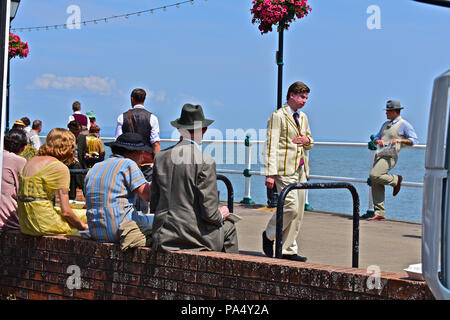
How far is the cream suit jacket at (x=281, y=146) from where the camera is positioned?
27.0 ft

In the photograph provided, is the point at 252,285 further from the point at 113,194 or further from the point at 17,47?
the point at 17,47

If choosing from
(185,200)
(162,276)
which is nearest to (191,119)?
(185,200)

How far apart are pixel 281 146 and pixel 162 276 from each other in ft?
8.88

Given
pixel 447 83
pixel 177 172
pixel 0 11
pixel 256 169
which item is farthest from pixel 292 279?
pixel 256 169

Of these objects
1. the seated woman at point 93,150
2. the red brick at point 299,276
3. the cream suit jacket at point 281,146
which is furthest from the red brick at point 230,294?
the seated woman at point 93,150

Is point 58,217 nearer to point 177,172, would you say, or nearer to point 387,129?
point 177,172

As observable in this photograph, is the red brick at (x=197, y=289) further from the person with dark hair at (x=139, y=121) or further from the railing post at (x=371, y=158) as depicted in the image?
the railing post at (x=371, y=158)

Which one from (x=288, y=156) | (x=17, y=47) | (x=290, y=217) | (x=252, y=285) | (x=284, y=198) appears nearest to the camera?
(x=252, y=285)

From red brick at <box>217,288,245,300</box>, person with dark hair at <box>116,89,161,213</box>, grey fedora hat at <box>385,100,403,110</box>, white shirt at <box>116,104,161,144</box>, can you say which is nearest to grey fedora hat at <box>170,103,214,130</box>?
red brick at <box>217,288,245,300</box>

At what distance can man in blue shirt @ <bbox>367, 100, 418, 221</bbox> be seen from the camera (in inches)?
474

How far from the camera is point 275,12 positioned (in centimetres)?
1435

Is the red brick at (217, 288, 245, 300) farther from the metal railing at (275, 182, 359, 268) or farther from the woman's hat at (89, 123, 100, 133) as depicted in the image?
the woman's hat at (89, 123, 100, 133)

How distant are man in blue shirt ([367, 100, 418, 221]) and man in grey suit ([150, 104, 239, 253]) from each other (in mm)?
6518
